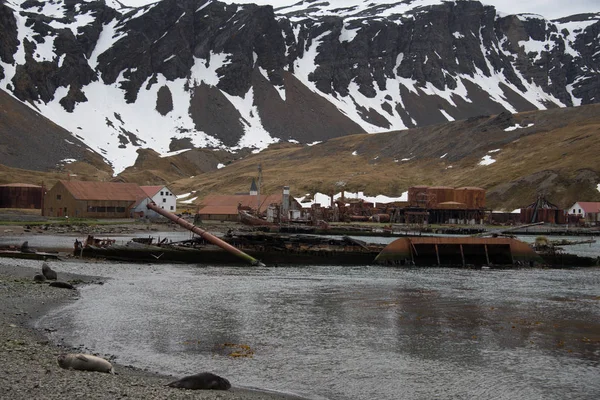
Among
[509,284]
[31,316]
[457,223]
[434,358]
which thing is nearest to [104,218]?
[457,223]

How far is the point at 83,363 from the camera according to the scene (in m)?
17.8

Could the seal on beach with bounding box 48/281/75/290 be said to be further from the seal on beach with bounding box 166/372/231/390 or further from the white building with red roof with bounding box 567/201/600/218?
the white building with red roof with bounding box 567/201/600/218

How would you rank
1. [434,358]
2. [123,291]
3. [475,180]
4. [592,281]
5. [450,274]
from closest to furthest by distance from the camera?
[434,358] → [123,291] → [592,281] → [450,274] → [475,180]

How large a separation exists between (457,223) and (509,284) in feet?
283

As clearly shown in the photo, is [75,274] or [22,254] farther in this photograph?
[22,254]

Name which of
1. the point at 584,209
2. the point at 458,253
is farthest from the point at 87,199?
the point at 584,209

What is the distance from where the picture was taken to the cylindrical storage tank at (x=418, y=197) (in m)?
133

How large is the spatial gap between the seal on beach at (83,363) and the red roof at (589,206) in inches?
4751

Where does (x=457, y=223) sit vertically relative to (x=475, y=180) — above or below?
below

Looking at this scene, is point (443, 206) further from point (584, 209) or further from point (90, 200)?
point (90, 200)

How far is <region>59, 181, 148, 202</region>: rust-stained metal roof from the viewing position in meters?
112

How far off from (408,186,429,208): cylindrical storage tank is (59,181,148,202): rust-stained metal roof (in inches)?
1955

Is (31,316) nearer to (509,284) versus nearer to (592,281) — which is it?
(509,284)

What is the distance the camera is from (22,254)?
4994cm
